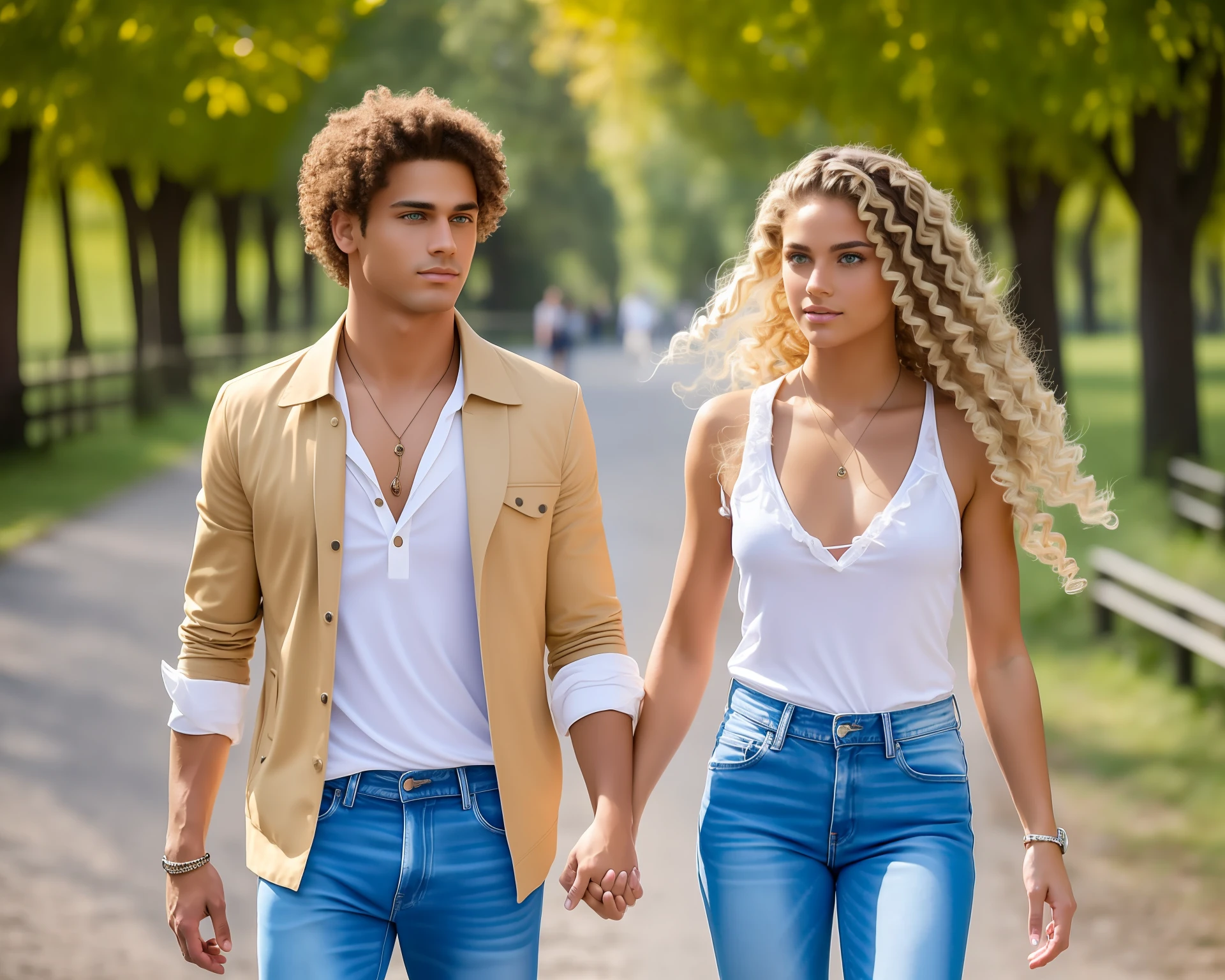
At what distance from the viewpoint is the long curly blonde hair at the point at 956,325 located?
336 cm

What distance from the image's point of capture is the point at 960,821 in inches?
127

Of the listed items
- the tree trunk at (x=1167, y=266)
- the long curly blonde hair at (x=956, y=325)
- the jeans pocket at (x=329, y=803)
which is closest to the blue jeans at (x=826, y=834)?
the long curly blonde hair at (x=956, y=325)

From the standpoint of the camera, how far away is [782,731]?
3244mm

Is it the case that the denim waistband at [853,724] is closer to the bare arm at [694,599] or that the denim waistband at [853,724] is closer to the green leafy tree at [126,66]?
the bare arm at [694,599]

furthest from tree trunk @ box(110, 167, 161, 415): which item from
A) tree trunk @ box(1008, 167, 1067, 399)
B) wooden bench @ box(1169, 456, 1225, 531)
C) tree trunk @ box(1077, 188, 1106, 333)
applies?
tree trunk @ box(1077, 188, 1106, 333)

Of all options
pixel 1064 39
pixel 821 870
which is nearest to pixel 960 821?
pixel 821 870

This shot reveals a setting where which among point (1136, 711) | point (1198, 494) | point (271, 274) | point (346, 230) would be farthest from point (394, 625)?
point (271, 274)

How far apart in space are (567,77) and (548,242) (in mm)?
9843

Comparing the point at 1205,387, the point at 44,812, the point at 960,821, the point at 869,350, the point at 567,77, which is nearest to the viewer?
the point at 960,821

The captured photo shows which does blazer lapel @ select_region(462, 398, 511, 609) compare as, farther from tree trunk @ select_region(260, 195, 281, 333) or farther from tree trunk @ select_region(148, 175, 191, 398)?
tree trunk @ select_region(260, 195, 281, 333)

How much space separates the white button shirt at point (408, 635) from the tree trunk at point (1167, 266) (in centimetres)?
1143

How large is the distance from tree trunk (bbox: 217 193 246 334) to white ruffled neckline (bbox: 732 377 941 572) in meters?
29.1

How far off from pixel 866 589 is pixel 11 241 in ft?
50.1

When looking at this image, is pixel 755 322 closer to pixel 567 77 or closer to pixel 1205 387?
pixel 1205 387
